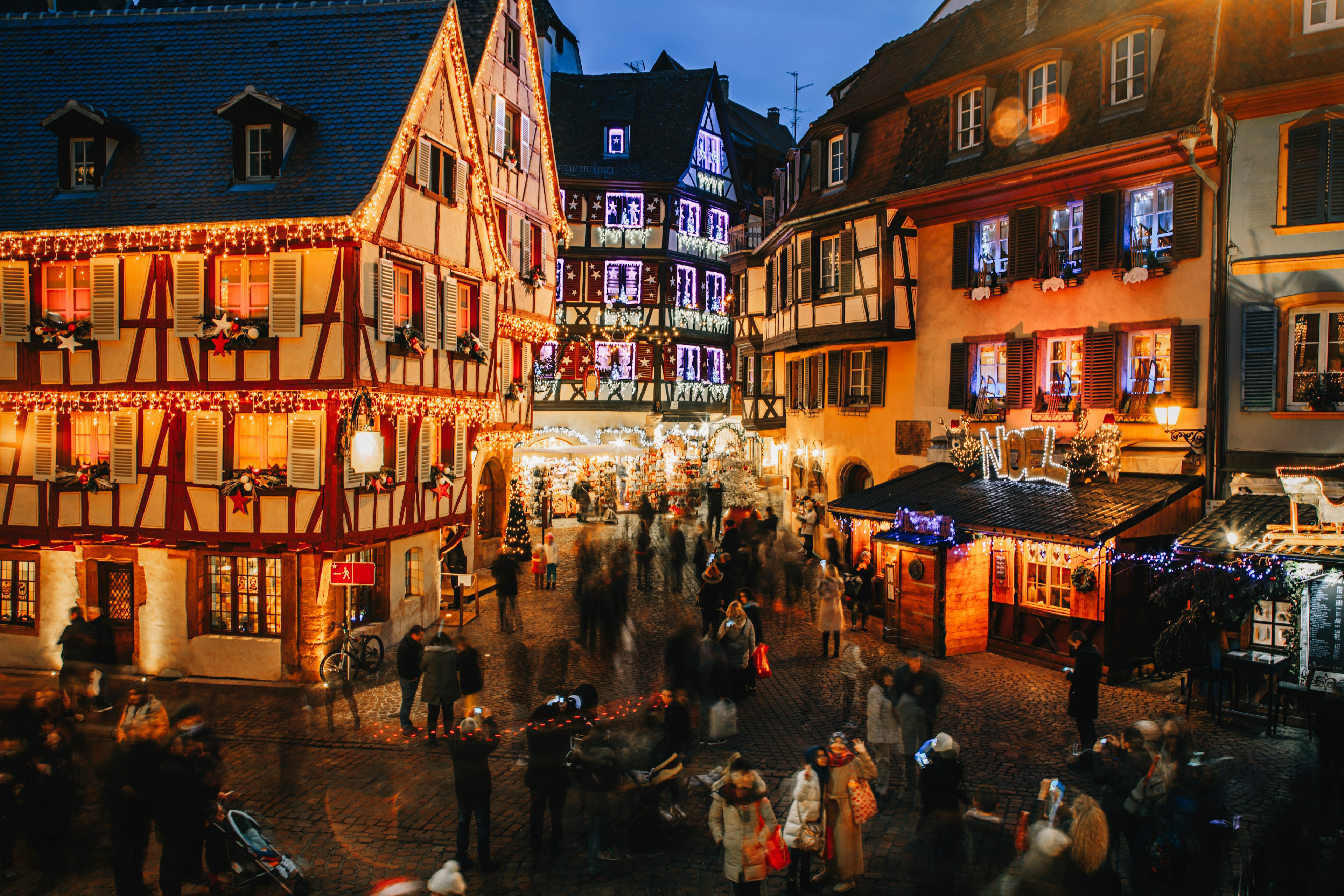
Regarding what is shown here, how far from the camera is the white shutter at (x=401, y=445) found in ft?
52.1

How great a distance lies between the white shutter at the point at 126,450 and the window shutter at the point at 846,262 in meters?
14.7

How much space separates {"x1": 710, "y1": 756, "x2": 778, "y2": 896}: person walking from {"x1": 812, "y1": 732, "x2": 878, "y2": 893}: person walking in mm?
690

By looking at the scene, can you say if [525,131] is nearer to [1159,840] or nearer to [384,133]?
[384,133]

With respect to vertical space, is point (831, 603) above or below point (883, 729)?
above

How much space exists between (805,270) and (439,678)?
14418 mm

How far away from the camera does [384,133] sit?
1496cm

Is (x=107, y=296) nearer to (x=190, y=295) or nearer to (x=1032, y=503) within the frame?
(x=190, y=295)

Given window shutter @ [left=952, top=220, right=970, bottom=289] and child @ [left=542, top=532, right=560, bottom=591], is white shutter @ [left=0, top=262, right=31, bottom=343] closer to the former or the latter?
child @ [left=542, top=532, right=560, bottom=591]

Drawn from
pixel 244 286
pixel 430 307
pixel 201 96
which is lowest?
pixel 430 307

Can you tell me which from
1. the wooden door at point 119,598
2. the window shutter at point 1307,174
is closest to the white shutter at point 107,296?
the wooden door at point 119,598

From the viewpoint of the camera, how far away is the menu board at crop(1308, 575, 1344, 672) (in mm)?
12422

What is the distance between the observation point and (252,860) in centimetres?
774

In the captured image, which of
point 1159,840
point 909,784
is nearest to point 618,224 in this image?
point 909,784

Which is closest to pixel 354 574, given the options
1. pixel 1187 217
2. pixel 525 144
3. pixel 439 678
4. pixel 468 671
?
pixel 439 678
